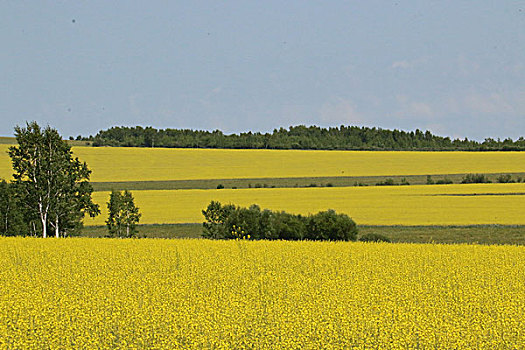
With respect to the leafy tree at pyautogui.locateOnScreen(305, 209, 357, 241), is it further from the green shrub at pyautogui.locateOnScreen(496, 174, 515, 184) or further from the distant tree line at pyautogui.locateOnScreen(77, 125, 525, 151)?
the distant tree line at pyautogui.locateOnScreen(77, 125, 525, 151)

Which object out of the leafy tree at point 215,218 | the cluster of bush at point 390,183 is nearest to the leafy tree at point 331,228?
the leafy tree at point 215,218

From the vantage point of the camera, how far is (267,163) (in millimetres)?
82625

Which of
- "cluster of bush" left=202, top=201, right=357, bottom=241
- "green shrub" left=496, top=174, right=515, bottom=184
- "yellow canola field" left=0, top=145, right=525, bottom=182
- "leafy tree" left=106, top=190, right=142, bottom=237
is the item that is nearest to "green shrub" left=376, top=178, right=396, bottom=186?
"yellow canola field" left=0, top=145, right=525, bottom=182

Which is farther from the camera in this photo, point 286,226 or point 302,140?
point 302,140

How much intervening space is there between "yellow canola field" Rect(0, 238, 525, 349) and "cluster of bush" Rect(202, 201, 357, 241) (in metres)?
15.1

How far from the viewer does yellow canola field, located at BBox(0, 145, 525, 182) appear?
241ft

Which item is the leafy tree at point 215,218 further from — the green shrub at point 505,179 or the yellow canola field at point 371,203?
the green shrub at point 505,179

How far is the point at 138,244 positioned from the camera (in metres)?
20.4

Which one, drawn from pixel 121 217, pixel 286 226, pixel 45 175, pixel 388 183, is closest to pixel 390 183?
pixel 388 183

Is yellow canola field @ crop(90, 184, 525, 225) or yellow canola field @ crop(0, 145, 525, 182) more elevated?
yellow canola field @ crop(0, 145, 525, 182)

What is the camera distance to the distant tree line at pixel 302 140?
100000 mm

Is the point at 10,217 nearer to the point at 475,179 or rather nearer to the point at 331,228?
the point at 331,228

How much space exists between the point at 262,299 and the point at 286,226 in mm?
23665

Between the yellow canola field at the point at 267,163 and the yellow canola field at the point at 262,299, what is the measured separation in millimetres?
54358
